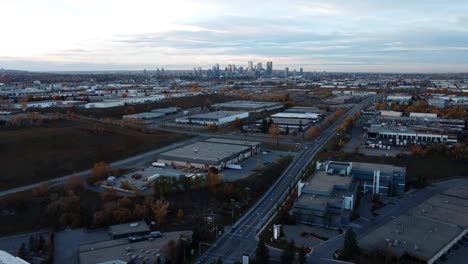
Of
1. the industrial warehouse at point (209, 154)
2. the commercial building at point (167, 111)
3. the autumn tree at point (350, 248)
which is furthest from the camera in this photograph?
the commercial building at point (167, 111)

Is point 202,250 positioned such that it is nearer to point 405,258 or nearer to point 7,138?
point 405,258

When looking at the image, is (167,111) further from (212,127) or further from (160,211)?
(160,211)

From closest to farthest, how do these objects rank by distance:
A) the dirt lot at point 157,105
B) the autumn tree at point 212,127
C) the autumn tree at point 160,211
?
1. the autumn tree at point 160,211
2. the autumn tree at point 212,127
3. the dirt lot at point 157,105

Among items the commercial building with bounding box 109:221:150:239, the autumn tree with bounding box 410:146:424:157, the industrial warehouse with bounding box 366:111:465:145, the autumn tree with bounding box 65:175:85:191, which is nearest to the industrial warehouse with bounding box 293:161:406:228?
the commercial building with bounding box 109:221:150:239

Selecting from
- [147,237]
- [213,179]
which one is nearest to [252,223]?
[147,237]

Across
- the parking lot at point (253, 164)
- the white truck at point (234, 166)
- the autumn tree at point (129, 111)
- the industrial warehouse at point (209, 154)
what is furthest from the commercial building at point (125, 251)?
the autumn tree at point (129, 111)

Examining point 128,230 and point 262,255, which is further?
point 128,230

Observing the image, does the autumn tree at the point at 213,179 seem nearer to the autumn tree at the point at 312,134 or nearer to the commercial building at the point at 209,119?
the autumn tree at the point at 312,134
